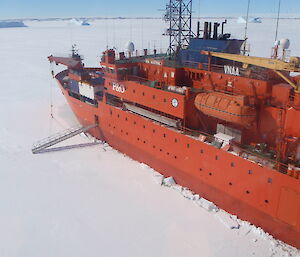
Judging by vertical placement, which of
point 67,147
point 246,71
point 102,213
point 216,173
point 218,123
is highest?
point 246,71

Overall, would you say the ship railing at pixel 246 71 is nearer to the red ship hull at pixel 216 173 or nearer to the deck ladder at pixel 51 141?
the red ship hull at pixel 216 173

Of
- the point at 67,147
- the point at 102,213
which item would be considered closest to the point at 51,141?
the point at 67,147

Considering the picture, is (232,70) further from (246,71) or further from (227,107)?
(227,107)

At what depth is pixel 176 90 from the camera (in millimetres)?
12641

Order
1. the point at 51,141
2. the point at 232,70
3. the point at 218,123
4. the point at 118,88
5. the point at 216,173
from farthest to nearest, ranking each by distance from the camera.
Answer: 1. the point at 51,141
2. the point at 118,88
3. the point at 218,123
4. the point at 232,70
5. the point at 216,173

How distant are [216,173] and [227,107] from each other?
259 centimetres

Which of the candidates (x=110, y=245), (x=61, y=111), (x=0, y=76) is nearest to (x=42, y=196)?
(x=110, y=245)

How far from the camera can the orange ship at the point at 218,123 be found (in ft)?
31.5

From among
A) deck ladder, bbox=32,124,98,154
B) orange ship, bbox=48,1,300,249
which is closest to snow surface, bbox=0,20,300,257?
deck ladder, bbox=32,124,98,154

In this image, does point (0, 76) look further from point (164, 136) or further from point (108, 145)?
point (164, 136)

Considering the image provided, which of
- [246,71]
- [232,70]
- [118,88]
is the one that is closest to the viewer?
[246,71]

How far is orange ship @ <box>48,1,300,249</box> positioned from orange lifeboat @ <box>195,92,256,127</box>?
38 millimetres

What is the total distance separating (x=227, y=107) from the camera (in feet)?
34.6

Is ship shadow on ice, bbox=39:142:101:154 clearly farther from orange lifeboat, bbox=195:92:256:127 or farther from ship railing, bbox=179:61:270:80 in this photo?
orange lifeboat, bbox=195:92:256:127
